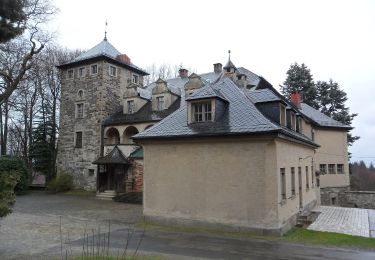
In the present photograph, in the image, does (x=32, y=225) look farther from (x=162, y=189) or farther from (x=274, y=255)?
(x=274, y=255)

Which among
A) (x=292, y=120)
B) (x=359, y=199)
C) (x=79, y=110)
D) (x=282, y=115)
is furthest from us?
(x=79, y=110)

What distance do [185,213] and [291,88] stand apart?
1449 inches

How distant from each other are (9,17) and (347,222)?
16.3 m

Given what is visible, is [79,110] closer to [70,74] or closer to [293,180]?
[70,74]

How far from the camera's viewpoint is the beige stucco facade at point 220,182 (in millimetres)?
13109

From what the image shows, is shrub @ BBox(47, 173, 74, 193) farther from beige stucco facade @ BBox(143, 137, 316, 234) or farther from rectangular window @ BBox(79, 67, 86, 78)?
beige stucco facade @ BBox(143, 137, 316, 234)

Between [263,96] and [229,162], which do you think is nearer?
[229,162]

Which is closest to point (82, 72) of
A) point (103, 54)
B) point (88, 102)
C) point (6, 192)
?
point (88, 102)

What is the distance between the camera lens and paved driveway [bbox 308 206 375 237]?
46.8 ft

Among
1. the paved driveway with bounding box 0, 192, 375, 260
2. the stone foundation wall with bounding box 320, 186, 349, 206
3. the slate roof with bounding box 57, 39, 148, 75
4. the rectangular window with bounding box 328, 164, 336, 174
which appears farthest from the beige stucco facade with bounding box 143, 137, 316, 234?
the slate roof with bounding box 57, 39, 148, 75

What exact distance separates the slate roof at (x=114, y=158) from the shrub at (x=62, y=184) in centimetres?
534

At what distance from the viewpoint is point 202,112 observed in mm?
15422

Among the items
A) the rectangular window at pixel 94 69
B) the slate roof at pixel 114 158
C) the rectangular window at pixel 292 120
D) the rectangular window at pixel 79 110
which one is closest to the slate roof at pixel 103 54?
the rectangular window at pixel 94 69

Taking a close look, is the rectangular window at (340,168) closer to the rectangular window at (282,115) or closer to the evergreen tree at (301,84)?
the evergreen tree at (301,84)
